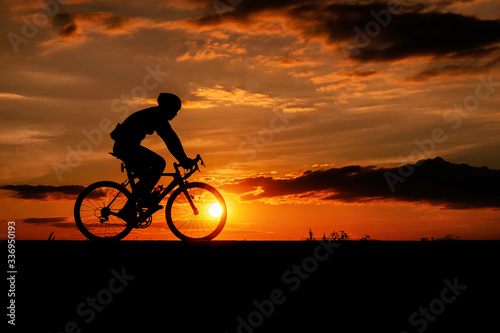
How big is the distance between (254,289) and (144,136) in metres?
4.79

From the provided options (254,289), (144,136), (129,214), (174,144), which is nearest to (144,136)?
(144,136)

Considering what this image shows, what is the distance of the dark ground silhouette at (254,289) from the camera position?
6062 millimetres

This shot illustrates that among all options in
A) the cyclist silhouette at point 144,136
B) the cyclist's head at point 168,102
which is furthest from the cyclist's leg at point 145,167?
the cyclist's head at point 168,102

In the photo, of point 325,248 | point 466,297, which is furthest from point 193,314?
point 466,297

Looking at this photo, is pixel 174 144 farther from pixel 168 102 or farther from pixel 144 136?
pixel 168 102

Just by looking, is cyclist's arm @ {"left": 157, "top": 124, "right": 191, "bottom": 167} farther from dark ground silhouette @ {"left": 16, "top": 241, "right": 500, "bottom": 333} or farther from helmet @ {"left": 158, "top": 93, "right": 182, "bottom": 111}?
dark ground silhouette @ {"left": 16, "top": 241, "right": 500, "bottom": 333}

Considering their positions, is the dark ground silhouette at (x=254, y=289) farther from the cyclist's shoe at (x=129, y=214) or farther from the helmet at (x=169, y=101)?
the helmet at (x=169, y=101)

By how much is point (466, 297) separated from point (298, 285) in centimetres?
200

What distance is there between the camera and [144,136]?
1039 cm

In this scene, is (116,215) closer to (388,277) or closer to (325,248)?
(325,248)

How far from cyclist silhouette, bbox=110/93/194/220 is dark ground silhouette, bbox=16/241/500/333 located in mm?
3109

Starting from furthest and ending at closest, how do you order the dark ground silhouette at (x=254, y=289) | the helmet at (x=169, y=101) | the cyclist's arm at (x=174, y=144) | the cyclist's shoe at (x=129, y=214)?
1. the cyclist's shoe at (x=129, y=214)
2. the cyclist's arm at (x=174, y=144)
3. the helmet at (x=169, y=101)
4. the dark ground silhouette at (x=254, y=289)

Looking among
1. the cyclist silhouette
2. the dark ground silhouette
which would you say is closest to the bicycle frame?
the cyclist silhouette

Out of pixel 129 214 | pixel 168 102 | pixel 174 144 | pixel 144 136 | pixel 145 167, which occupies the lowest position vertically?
pixel 129 214
